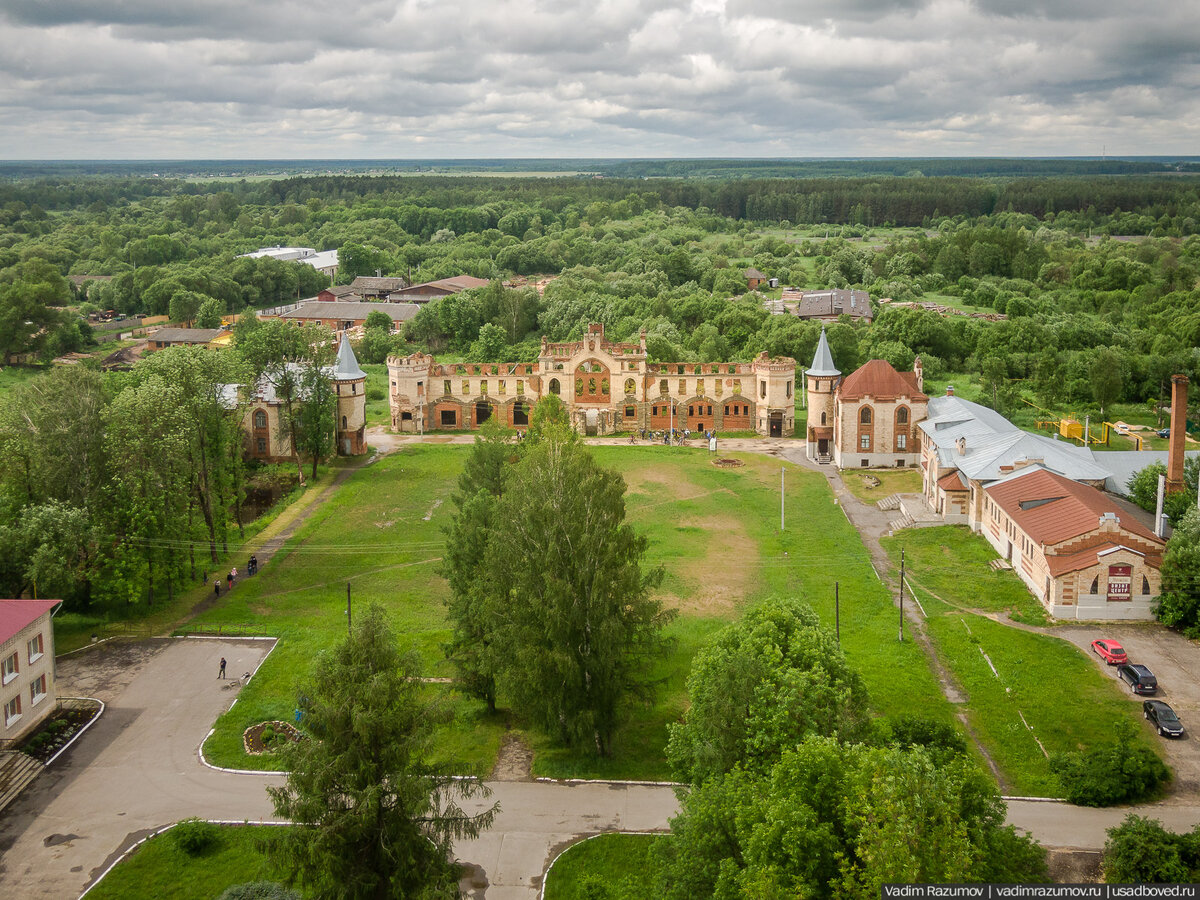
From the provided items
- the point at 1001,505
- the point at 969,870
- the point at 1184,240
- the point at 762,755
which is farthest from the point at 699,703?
the point at 1184,240

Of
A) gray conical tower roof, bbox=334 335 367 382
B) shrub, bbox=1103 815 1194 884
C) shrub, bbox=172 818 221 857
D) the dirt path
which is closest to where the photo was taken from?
shrub, bbox=1103 815 1194 884

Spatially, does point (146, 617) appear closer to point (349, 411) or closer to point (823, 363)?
point (349, 411)

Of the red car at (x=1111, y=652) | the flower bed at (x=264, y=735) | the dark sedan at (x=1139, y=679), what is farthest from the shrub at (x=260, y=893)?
the red car at (x=1111, y=652)

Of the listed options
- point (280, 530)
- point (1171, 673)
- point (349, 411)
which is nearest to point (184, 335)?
point (349, 411)

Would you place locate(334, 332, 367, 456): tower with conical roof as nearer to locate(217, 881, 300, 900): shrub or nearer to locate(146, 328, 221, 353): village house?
locate(146, 328, 221, 353): village house

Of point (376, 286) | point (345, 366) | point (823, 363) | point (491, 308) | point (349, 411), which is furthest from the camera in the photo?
point (376, 286)

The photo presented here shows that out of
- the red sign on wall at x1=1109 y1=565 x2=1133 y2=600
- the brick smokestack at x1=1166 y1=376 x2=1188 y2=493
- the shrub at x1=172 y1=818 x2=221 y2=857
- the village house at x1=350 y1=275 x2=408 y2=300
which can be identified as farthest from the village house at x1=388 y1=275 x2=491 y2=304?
the shrub at x1=172 y1=818 x2=221 y2=857
